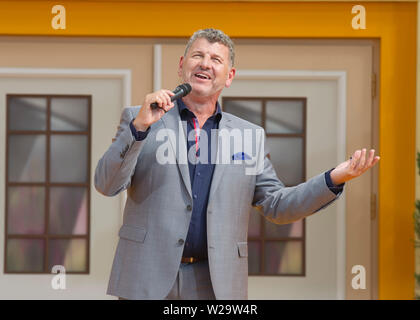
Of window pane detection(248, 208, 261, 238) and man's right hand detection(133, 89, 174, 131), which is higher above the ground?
man's right hand detection(133, 89, 174, 131)

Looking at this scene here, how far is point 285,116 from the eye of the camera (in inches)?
126

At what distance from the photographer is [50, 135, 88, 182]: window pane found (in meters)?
3.16

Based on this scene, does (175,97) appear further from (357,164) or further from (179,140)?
(357,164)

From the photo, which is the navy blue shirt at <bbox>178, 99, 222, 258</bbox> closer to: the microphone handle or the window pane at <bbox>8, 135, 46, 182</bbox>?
the microphone handle


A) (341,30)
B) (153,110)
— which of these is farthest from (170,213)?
(341,30)

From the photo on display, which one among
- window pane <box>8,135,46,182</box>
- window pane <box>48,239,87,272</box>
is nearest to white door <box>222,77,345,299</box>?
window pane <box>48,239,87,272</box>

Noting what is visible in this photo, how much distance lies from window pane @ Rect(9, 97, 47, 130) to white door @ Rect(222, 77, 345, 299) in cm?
91

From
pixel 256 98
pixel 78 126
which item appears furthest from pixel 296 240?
pixel 78 126

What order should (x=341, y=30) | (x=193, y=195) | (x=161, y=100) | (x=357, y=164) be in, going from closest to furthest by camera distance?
(x=161, y=100), (x=357, y=164), (x=193, y=195), (x=341, y=30)

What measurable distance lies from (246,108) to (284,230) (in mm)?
637

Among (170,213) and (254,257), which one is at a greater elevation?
(170,213)

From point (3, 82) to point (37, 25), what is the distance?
0.33 m

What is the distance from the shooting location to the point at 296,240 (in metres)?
3.19

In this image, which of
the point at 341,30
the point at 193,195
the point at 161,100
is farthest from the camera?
the point at 341,30
